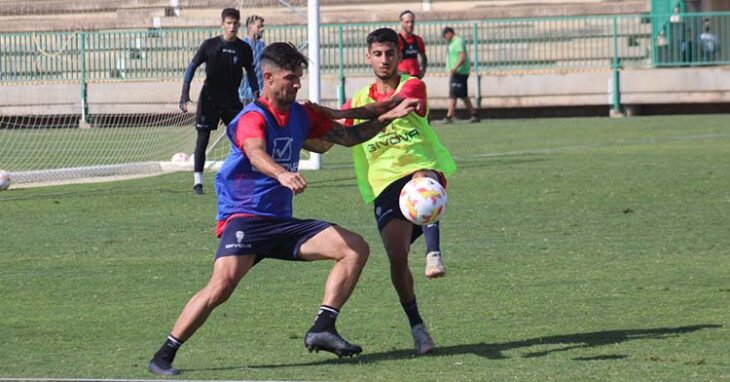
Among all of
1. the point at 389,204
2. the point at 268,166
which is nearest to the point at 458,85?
the point at 389,204

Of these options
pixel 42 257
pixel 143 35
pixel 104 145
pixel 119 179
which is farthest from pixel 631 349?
pixel 143 35

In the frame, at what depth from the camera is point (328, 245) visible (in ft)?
24.0

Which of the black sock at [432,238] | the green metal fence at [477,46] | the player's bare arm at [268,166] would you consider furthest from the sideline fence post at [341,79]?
the player's bare arm at [268,166]

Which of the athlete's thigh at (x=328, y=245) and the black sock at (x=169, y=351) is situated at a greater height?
the athlete's thigh at (x=328, y=245)

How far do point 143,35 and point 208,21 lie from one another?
1.38 m

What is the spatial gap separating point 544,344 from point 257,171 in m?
1.87

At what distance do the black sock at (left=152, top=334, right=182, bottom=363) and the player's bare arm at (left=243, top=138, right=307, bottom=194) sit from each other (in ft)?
3.20

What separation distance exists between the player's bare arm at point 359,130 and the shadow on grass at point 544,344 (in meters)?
1.12

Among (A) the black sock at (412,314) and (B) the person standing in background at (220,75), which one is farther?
(B) the person standing in background at (220,75)

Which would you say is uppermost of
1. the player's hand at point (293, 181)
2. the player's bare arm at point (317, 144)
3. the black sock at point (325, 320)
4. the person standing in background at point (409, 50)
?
the person standing in background at point (409, 50)

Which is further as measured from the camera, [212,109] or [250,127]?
[212,109]

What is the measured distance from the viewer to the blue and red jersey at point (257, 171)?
7.23 meters

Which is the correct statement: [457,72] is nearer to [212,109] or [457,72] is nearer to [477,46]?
[477,46]

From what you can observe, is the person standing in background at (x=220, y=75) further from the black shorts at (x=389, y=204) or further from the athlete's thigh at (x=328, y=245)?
the athlete's thigh at (x=328, y=245)
